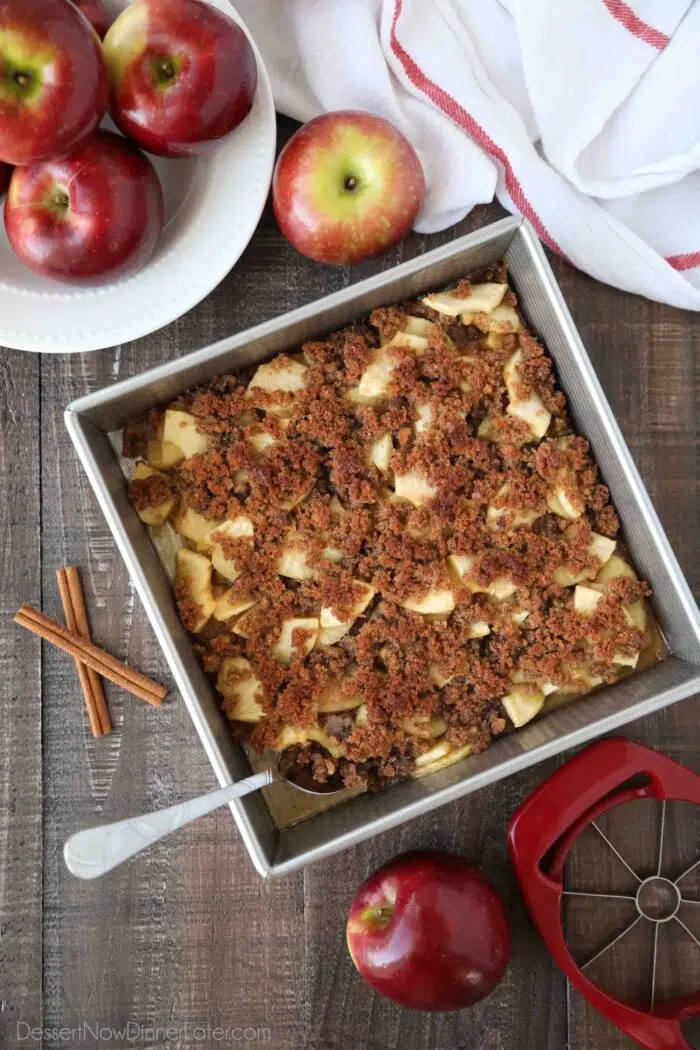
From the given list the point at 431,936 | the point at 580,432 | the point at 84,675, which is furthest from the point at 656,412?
the point at 84,675

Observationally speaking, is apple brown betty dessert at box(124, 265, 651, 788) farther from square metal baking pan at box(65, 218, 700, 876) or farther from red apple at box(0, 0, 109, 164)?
red apple at box(0, 0, 109, 164)

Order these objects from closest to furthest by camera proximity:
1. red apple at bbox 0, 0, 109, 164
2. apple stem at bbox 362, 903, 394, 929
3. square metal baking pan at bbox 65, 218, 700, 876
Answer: red apple at bbox 0, 0, 109, 164
square metal baking pan at bbox 65, 218, 700, 876
apple stem at bbox 362, 903, 394, 929

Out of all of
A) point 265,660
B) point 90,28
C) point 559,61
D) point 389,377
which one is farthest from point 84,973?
point 559,61

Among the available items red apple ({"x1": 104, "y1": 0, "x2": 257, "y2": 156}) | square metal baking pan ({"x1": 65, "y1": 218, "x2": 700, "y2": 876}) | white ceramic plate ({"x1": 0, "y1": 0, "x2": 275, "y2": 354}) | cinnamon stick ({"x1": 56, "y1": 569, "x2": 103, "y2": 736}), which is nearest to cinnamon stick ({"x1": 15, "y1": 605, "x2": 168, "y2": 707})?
cinnamon stick ({"x1": 56, "y1": 569, "x2": 103, "y2": 736})

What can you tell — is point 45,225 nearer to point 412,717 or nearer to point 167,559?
point 167,559

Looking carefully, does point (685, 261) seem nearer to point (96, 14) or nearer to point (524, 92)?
point (524, 92)
